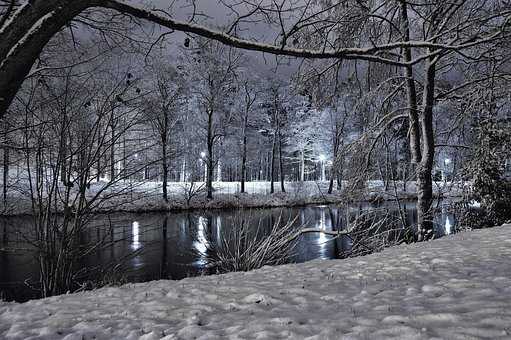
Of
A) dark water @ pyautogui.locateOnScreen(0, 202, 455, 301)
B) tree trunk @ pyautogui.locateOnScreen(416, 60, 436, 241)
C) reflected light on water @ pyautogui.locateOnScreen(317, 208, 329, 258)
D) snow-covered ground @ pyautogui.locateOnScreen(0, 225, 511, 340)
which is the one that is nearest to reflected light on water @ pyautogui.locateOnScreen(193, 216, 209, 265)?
dark water @ pyautogui.locateOnScreen(0, 202, 455, 301)

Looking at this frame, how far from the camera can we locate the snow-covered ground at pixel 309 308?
262 cm

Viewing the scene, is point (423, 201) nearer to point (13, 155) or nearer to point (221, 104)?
point (13, 155)

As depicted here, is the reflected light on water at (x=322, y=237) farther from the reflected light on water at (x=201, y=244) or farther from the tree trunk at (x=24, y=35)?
the tree trunk at (x=24, y=35)

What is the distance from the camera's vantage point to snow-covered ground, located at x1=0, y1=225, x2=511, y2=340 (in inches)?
103

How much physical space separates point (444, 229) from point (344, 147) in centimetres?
986

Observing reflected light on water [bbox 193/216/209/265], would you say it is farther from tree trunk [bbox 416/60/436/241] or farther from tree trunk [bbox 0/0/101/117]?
tree trunk [bbox 0/0/101/117]

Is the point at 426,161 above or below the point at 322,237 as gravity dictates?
above

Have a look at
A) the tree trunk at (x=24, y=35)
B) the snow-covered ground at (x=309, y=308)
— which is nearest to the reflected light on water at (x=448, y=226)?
the snow-covered ground at (x=309, y=308)

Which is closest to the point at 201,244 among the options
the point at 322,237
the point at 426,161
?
the point at 322,237

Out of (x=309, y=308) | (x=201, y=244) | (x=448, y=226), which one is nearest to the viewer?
(x=309, y=308)

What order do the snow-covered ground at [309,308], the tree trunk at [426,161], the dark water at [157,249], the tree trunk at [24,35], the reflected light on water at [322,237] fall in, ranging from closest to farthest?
the tree trunk at [24,35] → the snow-covered ground at [309,308] → the dark water at [157,249] → the tree trunk at [426,161] → the reflected light on water at [322,237]

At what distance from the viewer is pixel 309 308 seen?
3.37 meters

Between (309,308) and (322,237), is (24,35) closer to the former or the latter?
(309,308)

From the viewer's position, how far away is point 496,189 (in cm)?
1147
